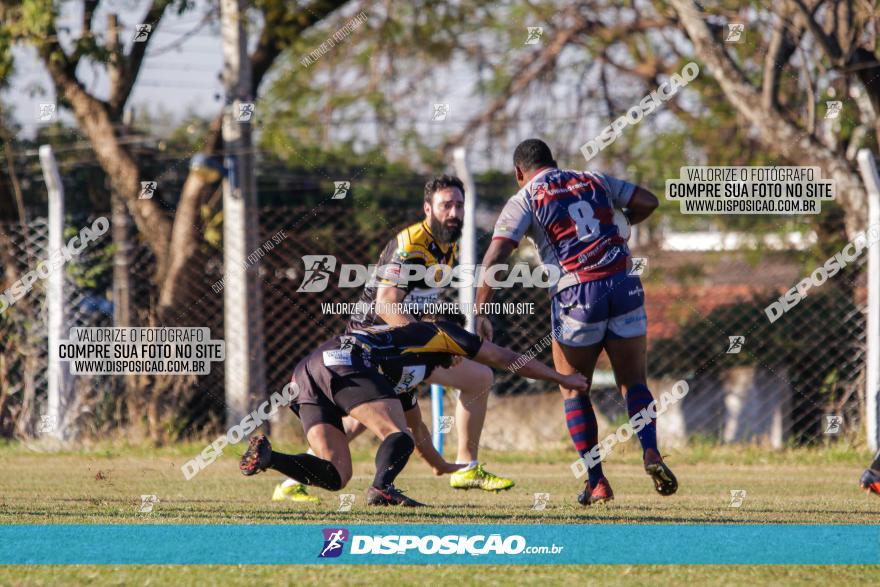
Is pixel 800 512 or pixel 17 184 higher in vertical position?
pixel 17 184

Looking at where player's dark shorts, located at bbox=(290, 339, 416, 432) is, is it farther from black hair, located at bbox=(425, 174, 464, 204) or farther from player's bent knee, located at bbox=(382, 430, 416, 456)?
black hair, located at bbox=(425, 174, 464, 204)

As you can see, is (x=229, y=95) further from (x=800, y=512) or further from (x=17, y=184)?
(x=800, y=512)

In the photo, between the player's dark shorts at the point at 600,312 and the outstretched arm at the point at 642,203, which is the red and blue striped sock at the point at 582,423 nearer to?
the player's dark shorts at the point at 600,312

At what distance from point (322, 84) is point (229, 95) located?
18.0ft

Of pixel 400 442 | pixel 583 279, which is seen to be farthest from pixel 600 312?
pixel 400 442

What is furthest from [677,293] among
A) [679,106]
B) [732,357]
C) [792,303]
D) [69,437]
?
[69,437]

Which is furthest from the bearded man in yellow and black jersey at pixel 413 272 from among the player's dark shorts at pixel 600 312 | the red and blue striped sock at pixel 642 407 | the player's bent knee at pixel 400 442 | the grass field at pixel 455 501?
the red and blue striped sock at pixel 642 407

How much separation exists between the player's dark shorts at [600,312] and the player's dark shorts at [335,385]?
114 centimetres

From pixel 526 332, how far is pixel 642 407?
4397 mm

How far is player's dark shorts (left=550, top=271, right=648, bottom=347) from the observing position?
6977mm

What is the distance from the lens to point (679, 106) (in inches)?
629

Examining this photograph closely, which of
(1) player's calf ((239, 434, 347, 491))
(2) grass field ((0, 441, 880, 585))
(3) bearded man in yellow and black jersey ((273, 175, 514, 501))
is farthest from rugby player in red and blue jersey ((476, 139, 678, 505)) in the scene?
(1) player's calf ((239, 434, 347, 491))

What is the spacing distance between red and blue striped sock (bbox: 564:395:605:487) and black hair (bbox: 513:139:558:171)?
54.0 inches

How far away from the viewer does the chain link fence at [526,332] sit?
11.1 m
